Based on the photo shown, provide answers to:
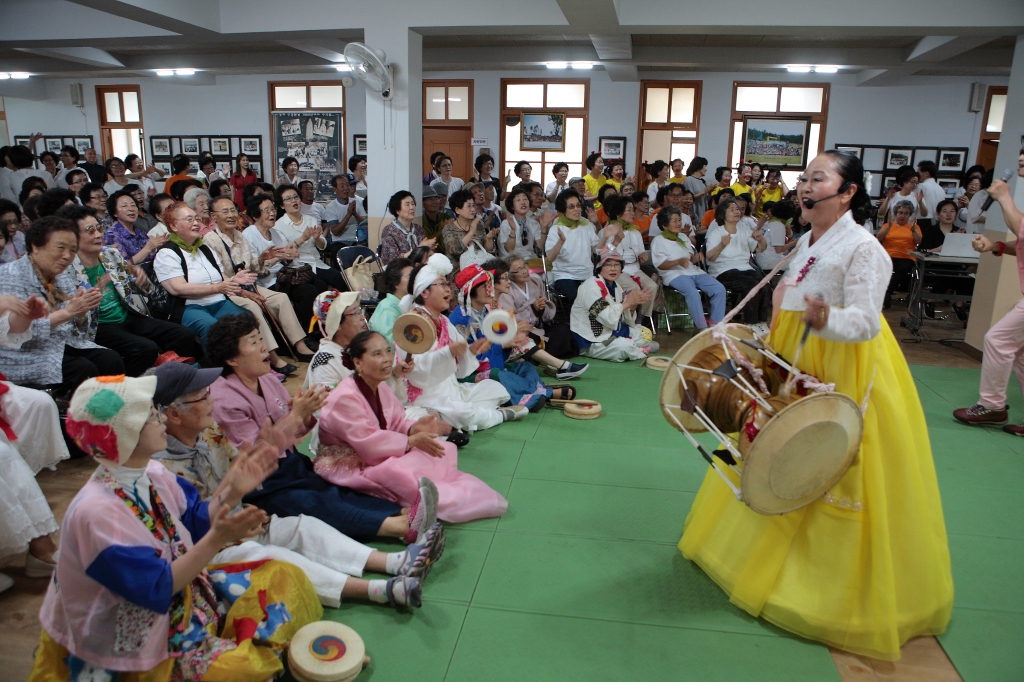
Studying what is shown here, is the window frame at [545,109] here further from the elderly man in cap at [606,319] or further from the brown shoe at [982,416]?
the brown shoe at [982,416]

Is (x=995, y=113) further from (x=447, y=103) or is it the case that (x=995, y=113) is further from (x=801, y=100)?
(x=447, y=103)

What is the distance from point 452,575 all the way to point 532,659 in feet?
1.78

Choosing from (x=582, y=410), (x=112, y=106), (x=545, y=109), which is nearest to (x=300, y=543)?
(x=582, y=410)

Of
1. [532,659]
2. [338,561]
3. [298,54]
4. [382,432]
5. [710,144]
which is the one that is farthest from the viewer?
[710,144]

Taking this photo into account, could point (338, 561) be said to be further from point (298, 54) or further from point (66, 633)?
point (298, 54)

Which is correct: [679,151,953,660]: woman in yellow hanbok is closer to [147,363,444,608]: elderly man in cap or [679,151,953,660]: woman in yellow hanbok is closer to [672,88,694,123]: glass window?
[147,363,444,608]: elderly man in cap

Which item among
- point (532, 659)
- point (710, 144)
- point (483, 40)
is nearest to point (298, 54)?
point (483, 40)

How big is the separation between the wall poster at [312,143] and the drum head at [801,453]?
12.2 metres

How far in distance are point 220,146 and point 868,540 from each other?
558 inches

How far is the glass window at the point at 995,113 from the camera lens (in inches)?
457

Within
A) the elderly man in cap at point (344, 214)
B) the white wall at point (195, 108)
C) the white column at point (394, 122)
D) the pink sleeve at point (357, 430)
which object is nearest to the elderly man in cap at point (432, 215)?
the white column at point (394, 122)

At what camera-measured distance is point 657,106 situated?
12250mm

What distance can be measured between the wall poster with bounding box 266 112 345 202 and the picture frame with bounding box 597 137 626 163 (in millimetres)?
4793

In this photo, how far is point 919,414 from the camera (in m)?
2.38
